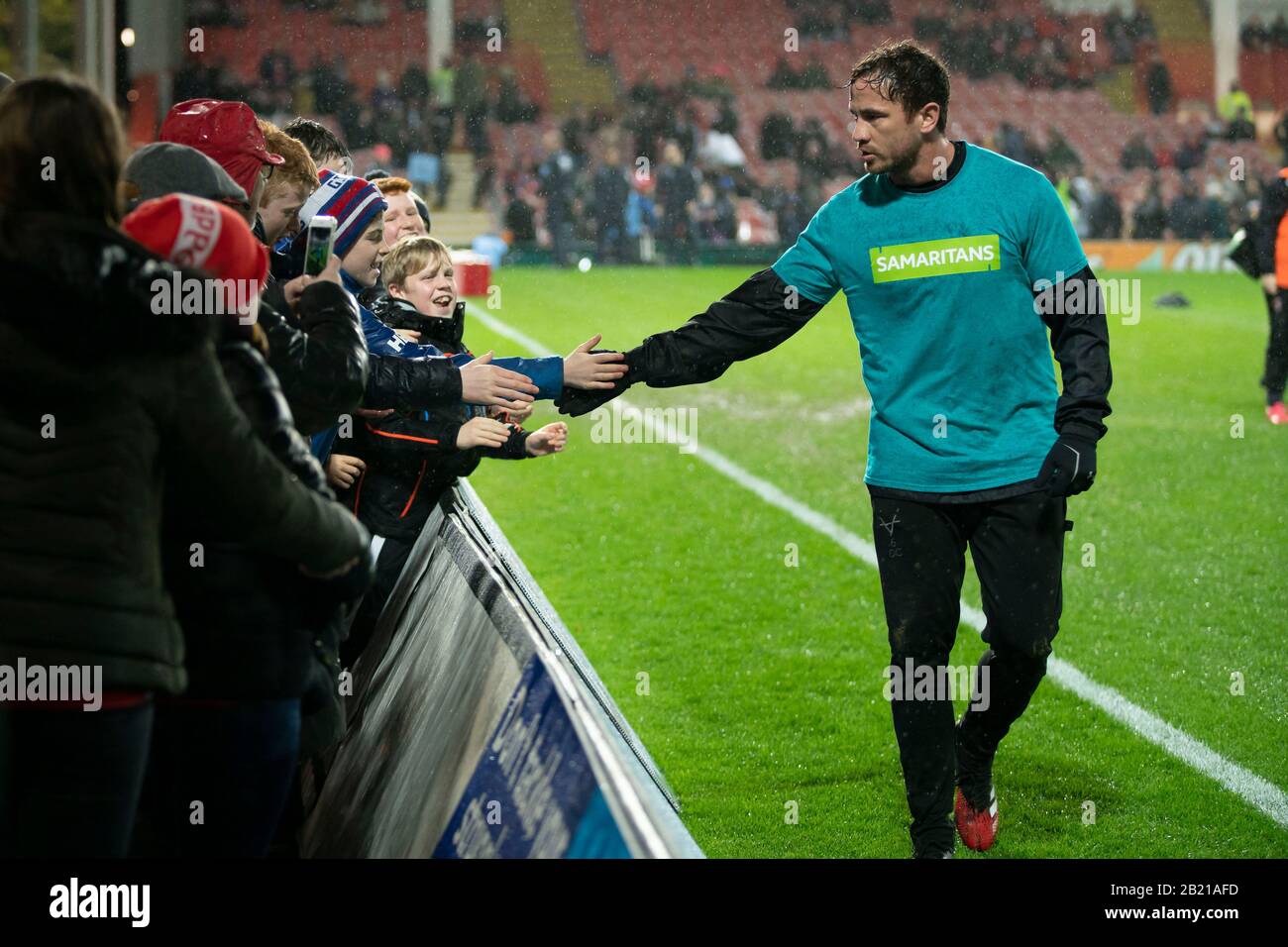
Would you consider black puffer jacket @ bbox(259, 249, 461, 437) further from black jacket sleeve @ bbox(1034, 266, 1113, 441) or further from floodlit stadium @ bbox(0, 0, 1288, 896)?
black jacket sleeve @ bbox(1034, 266, 1113, 441)

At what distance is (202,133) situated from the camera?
12.3 feet

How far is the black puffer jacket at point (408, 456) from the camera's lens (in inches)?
183

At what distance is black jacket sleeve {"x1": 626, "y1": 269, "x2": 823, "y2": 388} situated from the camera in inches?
175

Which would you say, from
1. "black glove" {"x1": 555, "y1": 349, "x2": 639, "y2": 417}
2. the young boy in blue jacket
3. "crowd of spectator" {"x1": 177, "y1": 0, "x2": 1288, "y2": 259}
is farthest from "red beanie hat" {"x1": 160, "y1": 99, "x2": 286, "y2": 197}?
"crowd of spectator" {"x1": 177, "y1": 0, "x2": 1288, "y2": 259}

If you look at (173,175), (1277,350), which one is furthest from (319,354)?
(1277,350)

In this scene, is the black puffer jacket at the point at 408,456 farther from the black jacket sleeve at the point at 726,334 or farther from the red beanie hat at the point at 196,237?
the red beanie hat at the point at 196,237

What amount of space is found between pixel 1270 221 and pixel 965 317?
8.61 m

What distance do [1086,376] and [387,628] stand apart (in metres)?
1.99

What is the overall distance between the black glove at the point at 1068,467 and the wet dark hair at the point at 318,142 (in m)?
2.72

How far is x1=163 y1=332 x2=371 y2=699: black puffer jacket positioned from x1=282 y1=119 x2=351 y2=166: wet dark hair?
300 cm

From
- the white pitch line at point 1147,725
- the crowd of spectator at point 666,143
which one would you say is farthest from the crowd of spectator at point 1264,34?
the white pitch line at point 1147,725

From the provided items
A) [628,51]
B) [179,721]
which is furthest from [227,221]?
[628,51]

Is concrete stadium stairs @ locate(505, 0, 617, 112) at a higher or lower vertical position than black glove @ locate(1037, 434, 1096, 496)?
higher
